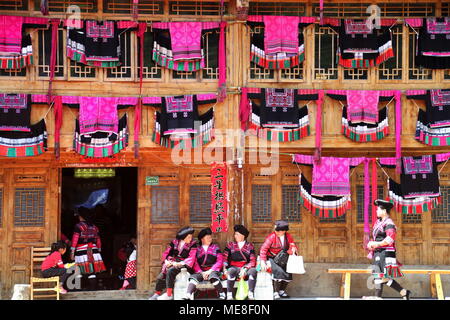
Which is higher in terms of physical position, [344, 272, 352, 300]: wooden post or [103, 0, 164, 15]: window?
[103, 0, 164, 15]: window

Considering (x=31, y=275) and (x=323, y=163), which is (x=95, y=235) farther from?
(x=323, y=163)

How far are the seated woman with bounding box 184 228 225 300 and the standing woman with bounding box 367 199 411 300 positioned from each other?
3.06 m

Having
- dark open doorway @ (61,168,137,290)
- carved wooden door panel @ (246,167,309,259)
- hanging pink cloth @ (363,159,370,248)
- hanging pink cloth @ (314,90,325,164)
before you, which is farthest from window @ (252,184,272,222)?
dark open doorway @ (61,168,137,290)

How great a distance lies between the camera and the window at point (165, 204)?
1471 centimetres

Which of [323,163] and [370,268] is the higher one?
[323,163]

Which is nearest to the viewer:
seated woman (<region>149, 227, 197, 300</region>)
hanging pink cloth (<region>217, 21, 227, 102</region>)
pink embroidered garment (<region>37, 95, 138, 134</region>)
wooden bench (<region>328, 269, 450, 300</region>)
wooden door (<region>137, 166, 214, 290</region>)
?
seated woman (<region>149, 227, 197, 300</region>)

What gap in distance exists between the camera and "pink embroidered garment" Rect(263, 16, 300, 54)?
14.2 metres

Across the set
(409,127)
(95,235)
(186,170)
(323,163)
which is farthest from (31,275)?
(409,127)

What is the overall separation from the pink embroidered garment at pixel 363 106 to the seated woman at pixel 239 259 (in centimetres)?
332

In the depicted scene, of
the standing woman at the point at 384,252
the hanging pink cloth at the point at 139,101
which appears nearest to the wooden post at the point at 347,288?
the standing woman at the point at 384,252

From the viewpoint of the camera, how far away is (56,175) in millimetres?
14719

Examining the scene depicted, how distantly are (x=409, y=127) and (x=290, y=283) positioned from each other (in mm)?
4206

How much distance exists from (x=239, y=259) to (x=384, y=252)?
2904 millimetres

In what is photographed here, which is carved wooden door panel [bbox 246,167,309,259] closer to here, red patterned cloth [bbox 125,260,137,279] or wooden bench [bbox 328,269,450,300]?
wooden bench [bbox 328,269,450,300]
